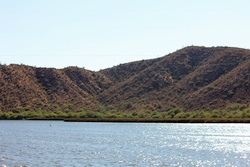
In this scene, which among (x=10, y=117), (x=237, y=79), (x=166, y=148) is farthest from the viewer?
(x=10, y=117)

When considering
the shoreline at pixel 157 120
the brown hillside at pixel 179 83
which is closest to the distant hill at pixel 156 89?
the brown hillside at pixel 179 83

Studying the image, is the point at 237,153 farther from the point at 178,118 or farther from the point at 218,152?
the point at 178,118

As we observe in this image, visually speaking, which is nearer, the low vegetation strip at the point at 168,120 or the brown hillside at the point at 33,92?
the low vegetation strip at the point at 168,120

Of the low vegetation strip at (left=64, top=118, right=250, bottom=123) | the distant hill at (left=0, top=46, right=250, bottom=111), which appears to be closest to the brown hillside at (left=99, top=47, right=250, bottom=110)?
the distant hill at (left=0, top=46, right=250, bottom=111)

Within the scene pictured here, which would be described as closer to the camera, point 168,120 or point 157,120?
point 168,120

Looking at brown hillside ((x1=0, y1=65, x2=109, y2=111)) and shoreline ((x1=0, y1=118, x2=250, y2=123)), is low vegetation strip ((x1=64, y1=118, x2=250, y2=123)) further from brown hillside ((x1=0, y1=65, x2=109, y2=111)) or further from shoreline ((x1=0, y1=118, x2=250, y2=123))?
brown hillside ((x1=0, y1=65, x2=109, y2=111))

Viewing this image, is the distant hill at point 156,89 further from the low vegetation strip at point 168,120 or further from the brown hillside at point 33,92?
the low vegetation strip at point 168,120

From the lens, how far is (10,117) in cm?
16838

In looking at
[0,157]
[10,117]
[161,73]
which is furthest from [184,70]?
[0,157]

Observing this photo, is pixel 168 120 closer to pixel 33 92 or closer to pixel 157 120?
pixel 157 120

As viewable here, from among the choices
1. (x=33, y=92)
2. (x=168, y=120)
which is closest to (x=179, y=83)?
(x=168, y=120)

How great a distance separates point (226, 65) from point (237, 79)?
1018 inches

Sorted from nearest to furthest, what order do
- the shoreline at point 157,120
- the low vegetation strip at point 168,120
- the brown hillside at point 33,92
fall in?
the low vegetation strip at point 168,120, the shoreline at point 157,120, the brown hillside at point 33,92

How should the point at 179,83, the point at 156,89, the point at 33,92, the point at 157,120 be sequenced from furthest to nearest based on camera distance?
the point at 156,89
the point at 33,92
the point at 179,83
the point at 157,120
